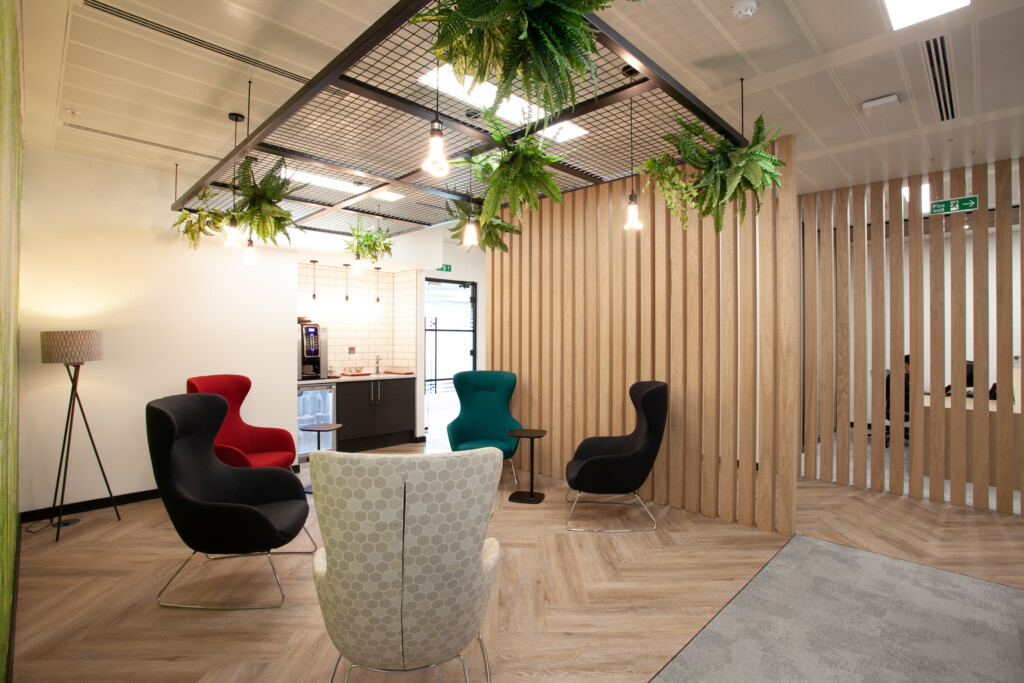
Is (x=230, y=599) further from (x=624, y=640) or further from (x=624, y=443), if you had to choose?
(x=624, y=443)

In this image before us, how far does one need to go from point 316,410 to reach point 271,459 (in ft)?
8.34

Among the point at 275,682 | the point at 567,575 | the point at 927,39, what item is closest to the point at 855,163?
the point at 927,39

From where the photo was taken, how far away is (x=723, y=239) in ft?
14.7

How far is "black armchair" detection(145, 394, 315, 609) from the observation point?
116 inches

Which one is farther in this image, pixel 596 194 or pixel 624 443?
pixel 596 194

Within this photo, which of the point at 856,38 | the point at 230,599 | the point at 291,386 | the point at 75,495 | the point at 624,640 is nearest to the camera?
the point at 624,640

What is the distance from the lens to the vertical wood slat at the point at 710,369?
178 inches

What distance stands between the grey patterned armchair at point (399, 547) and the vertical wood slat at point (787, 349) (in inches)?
121

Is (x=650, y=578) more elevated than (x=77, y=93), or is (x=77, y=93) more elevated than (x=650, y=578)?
(x=77, y=93)

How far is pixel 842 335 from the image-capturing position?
234 inches

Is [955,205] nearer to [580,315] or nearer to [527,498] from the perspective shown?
[580,315]

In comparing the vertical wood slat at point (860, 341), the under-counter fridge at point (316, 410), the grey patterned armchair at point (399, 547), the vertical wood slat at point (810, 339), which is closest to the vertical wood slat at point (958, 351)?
the vertical wood slat at point (860, 341)

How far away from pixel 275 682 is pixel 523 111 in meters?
3.55

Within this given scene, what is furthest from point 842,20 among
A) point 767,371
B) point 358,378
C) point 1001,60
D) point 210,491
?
point 358,378
